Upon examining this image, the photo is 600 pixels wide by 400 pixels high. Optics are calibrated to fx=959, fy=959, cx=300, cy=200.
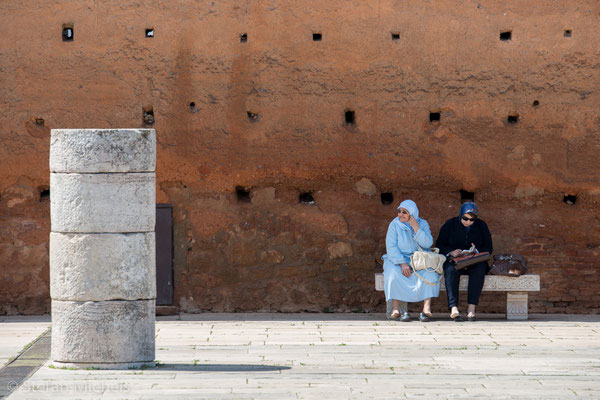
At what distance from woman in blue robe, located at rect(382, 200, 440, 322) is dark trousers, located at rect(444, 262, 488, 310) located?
127mm

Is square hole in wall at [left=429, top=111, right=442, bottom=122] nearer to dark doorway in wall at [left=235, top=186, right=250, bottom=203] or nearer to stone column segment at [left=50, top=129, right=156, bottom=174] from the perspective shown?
dark doorway in wall at [left=235, top=186, right=250, bottom=203]

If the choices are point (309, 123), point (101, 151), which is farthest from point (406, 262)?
point (101, 151)

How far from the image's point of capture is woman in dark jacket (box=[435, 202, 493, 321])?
9750 mm

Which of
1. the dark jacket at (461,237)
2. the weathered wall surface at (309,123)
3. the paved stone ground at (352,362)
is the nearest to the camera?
the paved stone ground at (352,362)

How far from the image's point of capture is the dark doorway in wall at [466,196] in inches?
418

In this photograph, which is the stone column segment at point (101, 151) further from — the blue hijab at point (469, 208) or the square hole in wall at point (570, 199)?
the square hole in wall at point (570, 199)

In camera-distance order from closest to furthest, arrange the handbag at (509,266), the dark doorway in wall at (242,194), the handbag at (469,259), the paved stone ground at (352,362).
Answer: the paved stone ground at (352,362) < the handbag at (469,259) < the handbag at (509,266) < the dark doorway in wall at (242,194)

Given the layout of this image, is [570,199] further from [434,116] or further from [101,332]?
[101,332]

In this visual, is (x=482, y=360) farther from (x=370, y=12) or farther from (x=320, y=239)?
(x=370, y=12)

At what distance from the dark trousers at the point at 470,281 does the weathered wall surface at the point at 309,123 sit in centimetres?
87

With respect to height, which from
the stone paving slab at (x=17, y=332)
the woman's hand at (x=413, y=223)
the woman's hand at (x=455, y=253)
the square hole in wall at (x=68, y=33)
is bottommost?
the stone paving slab at (x=17, y=332)

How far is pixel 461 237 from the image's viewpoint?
10023mm

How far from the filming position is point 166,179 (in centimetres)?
1045

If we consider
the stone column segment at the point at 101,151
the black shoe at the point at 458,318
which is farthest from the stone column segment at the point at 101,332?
the black shoe at the point at 458,318
